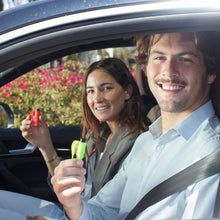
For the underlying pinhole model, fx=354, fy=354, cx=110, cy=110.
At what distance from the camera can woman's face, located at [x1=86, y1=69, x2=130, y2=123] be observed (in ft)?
7.71

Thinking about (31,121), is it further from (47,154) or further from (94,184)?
(94,184)

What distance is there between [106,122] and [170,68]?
106 centimetres

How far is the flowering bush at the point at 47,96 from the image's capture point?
209 inches

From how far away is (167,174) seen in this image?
4.79 feet

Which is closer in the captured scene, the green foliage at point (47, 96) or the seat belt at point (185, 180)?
the seat belt at point (185, 180)

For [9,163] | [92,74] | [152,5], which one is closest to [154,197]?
[152,5]

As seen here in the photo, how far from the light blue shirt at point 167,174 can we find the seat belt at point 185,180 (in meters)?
0.02

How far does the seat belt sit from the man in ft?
0.07

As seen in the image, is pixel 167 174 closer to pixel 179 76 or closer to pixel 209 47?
pixel 179 76

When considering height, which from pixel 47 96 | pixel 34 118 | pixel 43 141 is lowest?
pixel 43 141

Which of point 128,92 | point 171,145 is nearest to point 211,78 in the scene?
point 171,145

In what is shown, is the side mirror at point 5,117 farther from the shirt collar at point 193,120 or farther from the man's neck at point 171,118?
the shirt collar at point 193,120

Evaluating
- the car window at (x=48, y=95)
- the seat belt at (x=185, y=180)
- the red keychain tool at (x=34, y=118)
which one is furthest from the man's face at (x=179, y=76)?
the car window at (x=48, y=95)

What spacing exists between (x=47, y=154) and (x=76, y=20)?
1.51 meters
